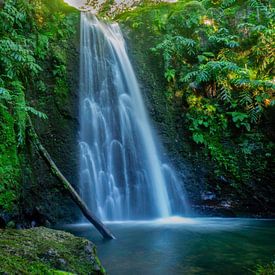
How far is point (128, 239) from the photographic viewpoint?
5.19 metres

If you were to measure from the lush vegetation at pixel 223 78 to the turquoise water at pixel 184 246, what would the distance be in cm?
196

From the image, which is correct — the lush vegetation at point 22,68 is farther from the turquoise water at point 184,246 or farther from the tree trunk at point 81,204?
the turquoise water at point 184,246

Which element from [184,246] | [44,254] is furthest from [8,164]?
[44,254]

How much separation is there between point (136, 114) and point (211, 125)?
Answer: 2022mm

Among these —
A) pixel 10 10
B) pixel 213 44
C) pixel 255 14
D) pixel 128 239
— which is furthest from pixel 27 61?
pixel 255 14

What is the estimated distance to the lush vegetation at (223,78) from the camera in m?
8.54

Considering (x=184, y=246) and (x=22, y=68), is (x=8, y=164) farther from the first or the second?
(x=184, y=246)

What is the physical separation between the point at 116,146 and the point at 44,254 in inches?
207

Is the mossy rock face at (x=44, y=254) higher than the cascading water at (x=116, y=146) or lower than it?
lower

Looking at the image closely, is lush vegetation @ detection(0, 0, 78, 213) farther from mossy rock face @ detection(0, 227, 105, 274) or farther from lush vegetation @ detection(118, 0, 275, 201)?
lush vegetation @ detection(118, 0, 275, 201)

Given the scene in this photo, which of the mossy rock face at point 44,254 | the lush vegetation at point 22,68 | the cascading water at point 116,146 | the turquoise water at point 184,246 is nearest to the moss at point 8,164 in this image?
the lush vegetation at point 22,68

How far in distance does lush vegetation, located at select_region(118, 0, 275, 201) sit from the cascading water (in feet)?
3.79

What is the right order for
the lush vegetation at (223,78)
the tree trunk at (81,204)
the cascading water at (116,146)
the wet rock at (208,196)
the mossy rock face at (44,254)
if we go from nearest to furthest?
the mossy rock face at (44,254), the tree trunk at (81,204), the cascading water at (116,146), the wet rock at (208,196), the lush vegetation at (223,78)

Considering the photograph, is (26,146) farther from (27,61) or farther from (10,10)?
(10,10)
